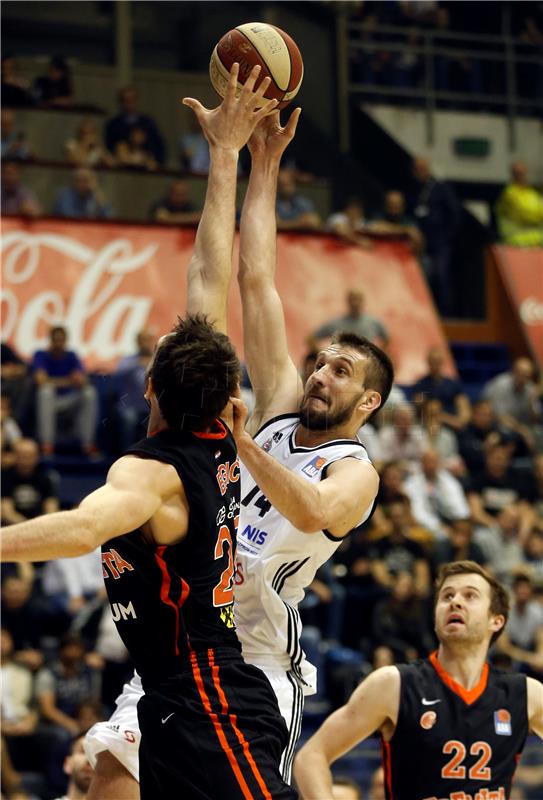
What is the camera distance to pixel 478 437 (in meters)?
13.9

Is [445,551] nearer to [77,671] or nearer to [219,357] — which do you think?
[77,671]

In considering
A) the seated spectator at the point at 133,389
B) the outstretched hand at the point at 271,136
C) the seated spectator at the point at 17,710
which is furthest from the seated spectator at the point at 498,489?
the outstretched hand at the point at 271,136

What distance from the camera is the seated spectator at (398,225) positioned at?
16.0 metres

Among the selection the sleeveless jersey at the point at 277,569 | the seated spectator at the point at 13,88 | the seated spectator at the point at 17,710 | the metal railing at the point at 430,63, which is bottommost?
the seated spectator at the point at 17,710

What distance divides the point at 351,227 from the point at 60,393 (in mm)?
4717

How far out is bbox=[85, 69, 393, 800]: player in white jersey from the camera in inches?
192

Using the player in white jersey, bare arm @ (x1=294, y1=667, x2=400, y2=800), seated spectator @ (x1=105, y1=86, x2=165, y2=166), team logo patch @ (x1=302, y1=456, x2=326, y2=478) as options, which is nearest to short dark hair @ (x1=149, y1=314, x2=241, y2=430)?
the player in white jersey

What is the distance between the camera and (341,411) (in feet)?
16.6

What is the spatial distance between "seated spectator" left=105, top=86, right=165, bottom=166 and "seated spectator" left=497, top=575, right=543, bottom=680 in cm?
652

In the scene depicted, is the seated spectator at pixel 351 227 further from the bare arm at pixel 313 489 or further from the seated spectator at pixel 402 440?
the bare arm at pixel 313 489

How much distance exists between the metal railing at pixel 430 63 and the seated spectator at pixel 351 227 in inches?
121

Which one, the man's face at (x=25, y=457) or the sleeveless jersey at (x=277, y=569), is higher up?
the man's face at (x=25, y=457)

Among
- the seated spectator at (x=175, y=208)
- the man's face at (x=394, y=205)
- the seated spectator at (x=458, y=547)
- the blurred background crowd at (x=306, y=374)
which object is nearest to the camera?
the blurred background crowd at (x=306, y=374)

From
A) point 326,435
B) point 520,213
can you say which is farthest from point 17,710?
point 520,213
